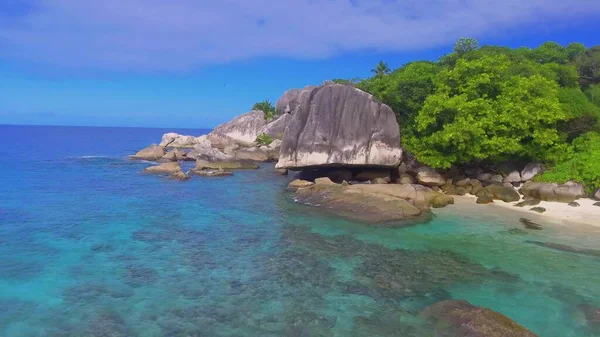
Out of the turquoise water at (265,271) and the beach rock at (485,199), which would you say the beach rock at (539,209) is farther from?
the beach rock at (485,199)

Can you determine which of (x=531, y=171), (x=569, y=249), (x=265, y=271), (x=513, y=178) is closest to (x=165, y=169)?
(x=265, y=271)

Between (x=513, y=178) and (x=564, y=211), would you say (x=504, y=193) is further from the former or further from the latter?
(x=564, y=211)

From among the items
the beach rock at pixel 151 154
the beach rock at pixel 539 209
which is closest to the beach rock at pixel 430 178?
the beach rock at pixel 539 209

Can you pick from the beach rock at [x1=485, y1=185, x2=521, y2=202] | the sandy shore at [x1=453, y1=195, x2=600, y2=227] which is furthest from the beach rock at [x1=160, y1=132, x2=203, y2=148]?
the sandy shore at [x1=453, y1=195, x2=600, y2=227]

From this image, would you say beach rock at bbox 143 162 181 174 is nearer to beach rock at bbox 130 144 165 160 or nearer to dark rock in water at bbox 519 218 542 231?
beach rock at bbox 130 144 165 160

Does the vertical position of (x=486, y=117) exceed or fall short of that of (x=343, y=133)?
it exceeds it

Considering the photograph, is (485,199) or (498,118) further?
(498,118)

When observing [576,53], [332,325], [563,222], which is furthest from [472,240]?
[576,53]
